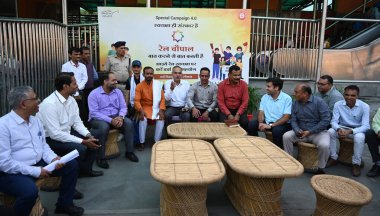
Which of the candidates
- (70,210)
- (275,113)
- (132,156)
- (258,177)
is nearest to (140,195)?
(70,210)

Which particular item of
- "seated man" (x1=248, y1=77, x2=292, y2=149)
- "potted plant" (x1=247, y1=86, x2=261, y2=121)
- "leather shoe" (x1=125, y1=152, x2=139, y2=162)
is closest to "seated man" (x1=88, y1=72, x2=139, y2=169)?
"leather shoe" (x1=125, y1=152, x2=139, y2=162)

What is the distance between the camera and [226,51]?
251 inches

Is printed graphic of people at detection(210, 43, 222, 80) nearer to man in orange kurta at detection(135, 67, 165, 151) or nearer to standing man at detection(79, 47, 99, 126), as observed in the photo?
man in orange kurta at detection(135, 67, 165, 151)

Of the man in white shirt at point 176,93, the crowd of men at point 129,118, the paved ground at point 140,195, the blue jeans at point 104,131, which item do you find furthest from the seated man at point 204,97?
the paved ground at point 140,195

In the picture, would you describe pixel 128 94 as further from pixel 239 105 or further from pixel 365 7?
pixel 365 7

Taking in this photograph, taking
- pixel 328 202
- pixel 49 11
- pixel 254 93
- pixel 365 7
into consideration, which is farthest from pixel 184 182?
pixel 365 7

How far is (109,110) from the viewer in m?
4.89

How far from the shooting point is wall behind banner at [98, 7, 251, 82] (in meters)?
6.11

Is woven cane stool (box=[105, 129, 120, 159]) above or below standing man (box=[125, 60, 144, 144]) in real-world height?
below

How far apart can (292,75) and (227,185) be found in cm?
412

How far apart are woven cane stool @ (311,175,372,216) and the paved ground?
44cm

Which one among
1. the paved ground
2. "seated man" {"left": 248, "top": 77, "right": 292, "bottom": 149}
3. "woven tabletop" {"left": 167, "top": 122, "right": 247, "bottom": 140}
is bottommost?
the paved ground

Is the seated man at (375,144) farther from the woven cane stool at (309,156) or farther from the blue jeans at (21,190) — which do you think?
the blue jeans at (21,190)

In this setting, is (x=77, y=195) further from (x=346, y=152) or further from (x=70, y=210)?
(x=346, y=152)
